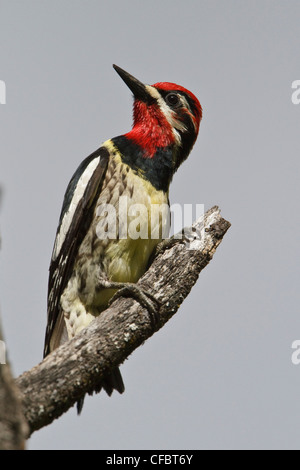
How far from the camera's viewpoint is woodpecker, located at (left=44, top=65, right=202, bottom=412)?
500cm

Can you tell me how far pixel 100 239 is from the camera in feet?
16.4

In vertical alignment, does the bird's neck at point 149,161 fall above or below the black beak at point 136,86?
below

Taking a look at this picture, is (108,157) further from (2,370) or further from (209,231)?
(2,370)

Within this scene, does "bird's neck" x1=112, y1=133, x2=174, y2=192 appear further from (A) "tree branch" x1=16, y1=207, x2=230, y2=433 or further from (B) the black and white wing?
(A) "tree branch" x1=16, y1=207, x2=230, y2=433

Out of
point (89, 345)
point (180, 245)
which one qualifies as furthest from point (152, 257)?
point (89, 345)

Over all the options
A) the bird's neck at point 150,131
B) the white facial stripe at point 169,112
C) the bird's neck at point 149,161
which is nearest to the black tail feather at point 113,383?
the bird's neck at point 149,161

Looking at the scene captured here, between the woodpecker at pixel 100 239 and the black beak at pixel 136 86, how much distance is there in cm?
48

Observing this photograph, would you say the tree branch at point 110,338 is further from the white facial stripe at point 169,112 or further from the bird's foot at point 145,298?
the white facial stripe at point 169,112

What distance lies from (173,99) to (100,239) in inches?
72.4

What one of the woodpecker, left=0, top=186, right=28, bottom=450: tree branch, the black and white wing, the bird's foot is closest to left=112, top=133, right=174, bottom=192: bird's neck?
the woodpecker

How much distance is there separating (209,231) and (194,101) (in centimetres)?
194

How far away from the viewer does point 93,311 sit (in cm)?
514

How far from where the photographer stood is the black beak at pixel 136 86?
592cm

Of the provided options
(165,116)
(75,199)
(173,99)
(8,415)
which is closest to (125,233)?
(75,199)
